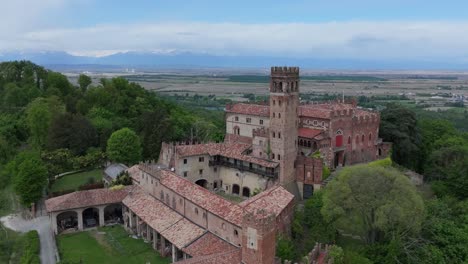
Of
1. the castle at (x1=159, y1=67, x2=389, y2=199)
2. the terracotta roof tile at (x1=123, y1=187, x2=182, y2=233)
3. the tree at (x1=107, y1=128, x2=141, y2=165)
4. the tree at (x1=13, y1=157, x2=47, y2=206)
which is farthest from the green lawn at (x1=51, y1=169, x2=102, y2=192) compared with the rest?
the terracotta roof tile at (x1=123, y1=187, x2=182, y2=233)

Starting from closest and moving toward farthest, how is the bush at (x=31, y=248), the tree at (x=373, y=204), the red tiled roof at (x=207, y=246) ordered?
the red tiled roof at (x=207, y=246)
the tree at (x=373, y=204)
the bush at (x=31, y=248)

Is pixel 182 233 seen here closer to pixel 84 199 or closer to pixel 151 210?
pixel 151 210

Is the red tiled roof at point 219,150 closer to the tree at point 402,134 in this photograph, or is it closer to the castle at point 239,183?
the castle at point 239,183

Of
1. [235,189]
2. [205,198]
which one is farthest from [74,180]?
[205,198]

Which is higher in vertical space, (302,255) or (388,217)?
(388,217)

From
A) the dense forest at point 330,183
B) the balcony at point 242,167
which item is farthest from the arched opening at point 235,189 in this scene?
the dense forest at point 330,183

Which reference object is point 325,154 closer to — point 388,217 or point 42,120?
point 388,217

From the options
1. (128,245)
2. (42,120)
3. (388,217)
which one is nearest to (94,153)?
(42,120)
